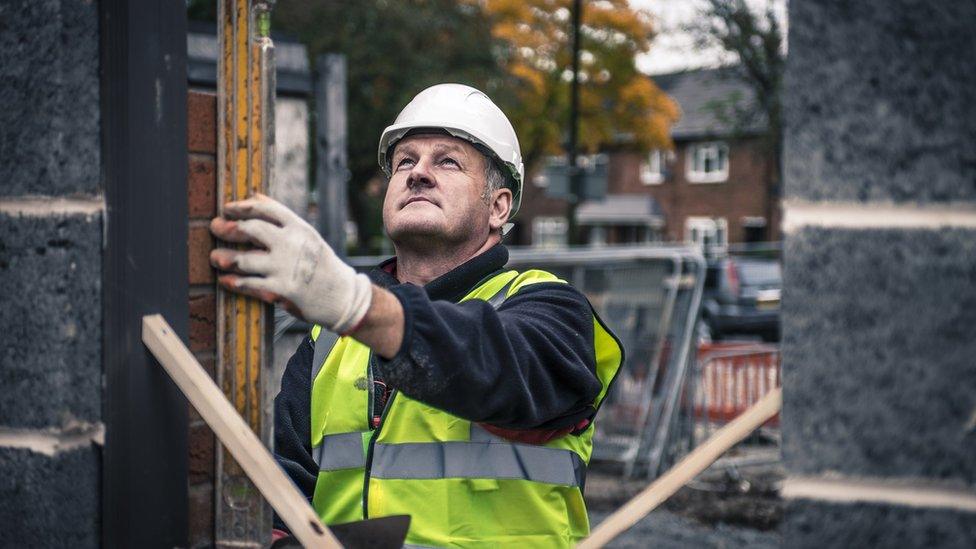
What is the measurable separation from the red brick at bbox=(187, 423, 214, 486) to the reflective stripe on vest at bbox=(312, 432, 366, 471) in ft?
1.97

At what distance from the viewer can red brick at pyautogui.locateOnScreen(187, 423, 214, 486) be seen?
1.97 m

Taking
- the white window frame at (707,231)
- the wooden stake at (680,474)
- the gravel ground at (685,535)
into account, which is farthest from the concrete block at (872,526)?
the white window frame at (707,231)

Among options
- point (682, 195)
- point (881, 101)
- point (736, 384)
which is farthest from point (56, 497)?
point (682, 195)

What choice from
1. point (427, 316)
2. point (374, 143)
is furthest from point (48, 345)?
point (374, 143)

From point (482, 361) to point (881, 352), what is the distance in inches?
29.6

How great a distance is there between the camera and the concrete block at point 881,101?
1.39 meters

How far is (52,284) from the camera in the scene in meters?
1.82

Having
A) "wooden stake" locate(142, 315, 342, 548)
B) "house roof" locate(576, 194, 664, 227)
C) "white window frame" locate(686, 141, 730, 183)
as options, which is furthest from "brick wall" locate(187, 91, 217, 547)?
"house roof" locate(576, 194, 664, 227)

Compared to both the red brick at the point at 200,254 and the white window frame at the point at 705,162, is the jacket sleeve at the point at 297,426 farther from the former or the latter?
the white window frame at the point at 705,162

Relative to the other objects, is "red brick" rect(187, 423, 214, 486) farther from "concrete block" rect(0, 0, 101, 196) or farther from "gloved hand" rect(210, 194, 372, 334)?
"concrete block" rect(0, 0, 101, 196)

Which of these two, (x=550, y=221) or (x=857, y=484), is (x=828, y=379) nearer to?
(x=857, y=484)

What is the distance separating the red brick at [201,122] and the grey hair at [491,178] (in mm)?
1126

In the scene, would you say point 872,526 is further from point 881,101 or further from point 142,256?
point 142,256

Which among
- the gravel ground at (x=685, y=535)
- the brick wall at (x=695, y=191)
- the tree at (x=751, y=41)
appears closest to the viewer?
the gravel ground at (x=685, y=535)
